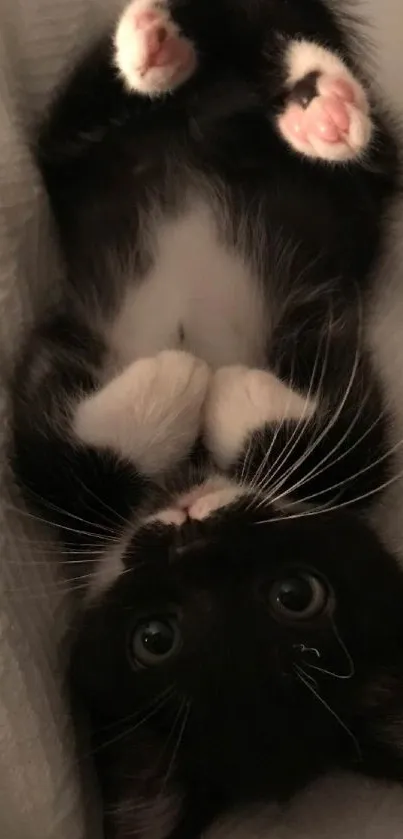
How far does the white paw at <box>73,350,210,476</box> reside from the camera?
1.13 m

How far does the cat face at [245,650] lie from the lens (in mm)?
1004

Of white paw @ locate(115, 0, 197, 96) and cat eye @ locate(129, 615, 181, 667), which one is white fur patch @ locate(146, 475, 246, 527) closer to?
cat eye @ locate(129, 615, 181, 667)

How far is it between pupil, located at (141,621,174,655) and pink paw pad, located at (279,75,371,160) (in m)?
0.48

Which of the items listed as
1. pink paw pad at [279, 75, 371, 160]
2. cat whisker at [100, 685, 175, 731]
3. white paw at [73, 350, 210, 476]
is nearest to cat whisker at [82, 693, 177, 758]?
cat whisker at [100, 685, 175, 731]

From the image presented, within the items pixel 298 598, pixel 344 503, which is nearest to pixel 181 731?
pixel 298 598

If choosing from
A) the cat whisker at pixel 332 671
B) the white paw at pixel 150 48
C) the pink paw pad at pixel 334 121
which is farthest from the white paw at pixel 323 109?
the cat whisker at pixel 332 671

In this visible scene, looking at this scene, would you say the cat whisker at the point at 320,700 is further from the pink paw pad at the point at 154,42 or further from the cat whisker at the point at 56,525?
the pink paw pad at the point at 154,42

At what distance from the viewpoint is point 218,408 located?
3.83ft

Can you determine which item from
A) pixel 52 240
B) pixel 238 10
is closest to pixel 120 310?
pixel 52 240

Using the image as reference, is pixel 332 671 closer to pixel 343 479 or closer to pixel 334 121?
pixel 343 479

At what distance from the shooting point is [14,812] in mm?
1007

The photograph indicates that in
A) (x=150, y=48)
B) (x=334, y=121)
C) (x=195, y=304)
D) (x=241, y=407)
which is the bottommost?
(x=241, y=407)

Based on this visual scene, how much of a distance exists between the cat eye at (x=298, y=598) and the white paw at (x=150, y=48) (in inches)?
20.8

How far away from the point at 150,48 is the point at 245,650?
60cm
